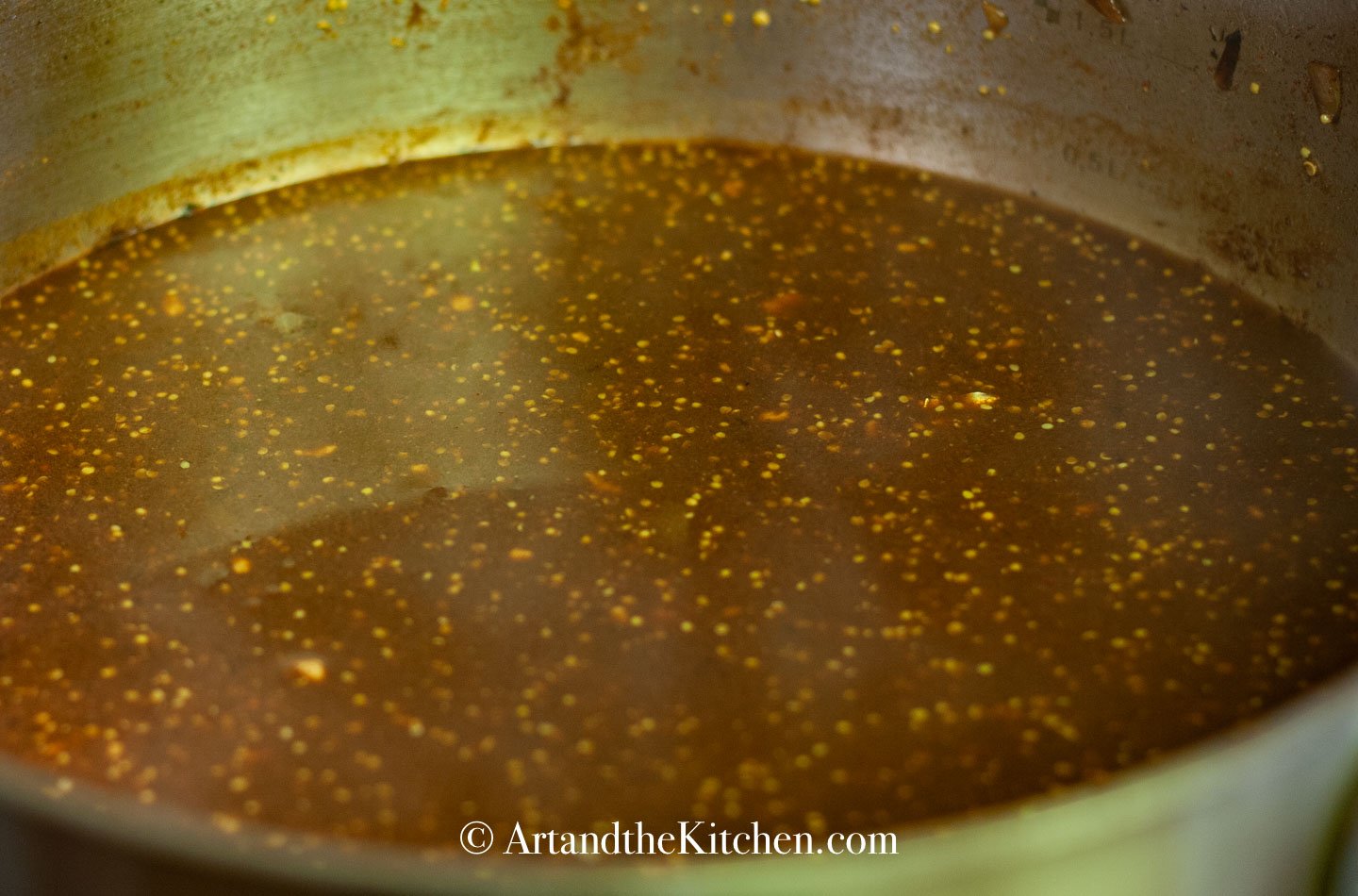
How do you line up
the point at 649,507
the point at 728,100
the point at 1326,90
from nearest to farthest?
1. the point at 649,507
2. the point at 1326,90
3. the point at 728,100

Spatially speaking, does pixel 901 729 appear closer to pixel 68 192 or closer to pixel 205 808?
pixel 205 808

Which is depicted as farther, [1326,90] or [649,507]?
[1326,90]

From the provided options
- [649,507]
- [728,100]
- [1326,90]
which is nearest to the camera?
[649,507]

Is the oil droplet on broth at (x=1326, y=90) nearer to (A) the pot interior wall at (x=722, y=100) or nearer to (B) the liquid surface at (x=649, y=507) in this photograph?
(A) the pot interior wall at (x=722, y=100)

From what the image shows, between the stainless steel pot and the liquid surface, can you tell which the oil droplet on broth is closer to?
the stainless steel pot

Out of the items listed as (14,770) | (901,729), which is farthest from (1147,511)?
(14,770)

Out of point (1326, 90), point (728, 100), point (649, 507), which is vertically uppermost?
point (728, 100)

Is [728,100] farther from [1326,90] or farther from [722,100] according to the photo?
[1326,90]

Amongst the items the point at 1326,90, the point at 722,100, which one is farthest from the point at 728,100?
the point at 1326,90
